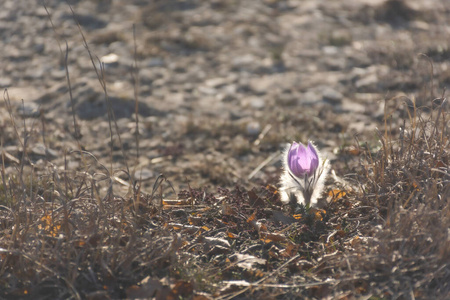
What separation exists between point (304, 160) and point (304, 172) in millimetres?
67

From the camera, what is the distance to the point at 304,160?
2949 mm

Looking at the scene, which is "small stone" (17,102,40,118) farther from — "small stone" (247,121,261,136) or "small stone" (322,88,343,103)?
"small stone" (322,88,343,103)

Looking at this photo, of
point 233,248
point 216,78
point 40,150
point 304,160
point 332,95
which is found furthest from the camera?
point 216,78

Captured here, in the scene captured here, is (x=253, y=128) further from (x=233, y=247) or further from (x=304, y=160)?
(x=233, y=247)

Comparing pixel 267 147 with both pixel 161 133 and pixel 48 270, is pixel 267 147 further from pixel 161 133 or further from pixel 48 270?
pixel 48 270

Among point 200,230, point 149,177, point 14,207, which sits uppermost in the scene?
point 14,207

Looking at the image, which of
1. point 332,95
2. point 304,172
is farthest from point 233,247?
point 332,95

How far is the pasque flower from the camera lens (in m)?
2.95

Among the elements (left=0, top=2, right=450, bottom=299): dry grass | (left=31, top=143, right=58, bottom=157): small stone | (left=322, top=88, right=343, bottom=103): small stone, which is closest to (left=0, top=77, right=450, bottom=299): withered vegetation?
(left=0, top=2, right=450, bottom=299): dry grass

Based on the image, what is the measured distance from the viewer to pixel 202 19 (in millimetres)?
7535

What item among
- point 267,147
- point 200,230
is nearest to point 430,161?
point 200,230

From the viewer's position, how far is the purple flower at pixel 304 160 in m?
2.95

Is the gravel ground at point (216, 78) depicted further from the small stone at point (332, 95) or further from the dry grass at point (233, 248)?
the dry grass at point (233, 248)

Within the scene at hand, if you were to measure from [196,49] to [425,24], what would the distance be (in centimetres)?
326
